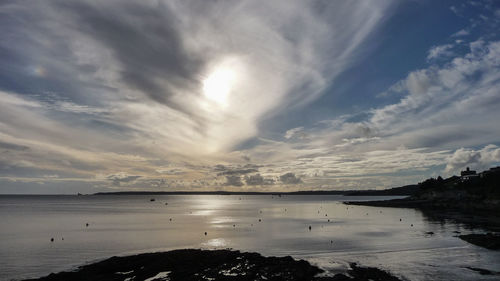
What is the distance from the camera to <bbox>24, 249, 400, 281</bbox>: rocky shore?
1331 inches

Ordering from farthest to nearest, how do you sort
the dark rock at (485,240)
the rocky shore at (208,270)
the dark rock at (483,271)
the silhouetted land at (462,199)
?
1. the silhouetted land at (462,199)
2. the dark rock at (485,240)
3. the dark rock at (483,271)
4. the rocky shore at (208,270)

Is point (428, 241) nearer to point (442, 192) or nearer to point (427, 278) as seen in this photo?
point (427, 278)

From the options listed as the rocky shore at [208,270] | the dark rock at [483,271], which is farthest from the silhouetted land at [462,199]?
the rocky shore at [208,270]

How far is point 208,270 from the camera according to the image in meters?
36.8

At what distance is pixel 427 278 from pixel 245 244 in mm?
31773

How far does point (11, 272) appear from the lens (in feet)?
127

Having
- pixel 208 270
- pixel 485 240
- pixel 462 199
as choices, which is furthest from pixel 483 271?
pixel 462 199

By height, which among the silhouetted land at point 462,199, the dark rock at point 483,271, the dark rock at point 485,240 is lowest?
the dark rock at point 483,271

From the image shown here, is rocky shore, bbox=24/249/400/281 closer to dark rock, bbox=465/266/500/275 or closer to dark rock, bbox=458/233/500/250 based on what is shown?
dark rock, bbox=465/266/500/275

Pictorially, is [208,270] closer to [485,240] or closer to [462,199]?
[485,240]

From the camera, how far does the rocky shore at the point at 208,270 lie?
33812 mm

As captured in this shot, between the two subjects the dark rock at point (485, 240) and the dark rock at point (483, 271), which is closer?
the dark rock at point (483, 271)

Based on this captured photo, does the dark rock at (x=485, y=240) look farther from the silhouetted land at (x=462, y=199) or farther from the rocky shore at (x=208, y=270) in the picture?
the silhouetted land at (x=462, y=199)

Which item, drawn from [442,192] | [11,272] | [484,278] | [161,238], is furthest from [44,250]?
[442,192]
